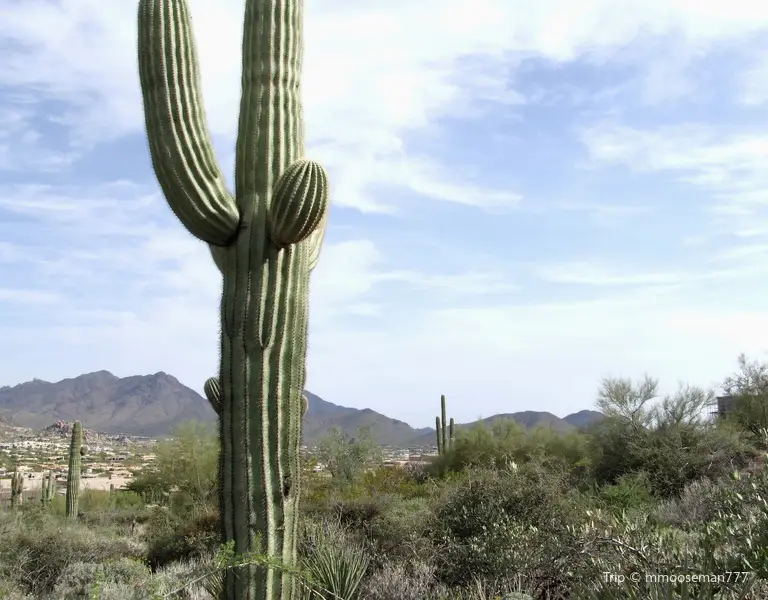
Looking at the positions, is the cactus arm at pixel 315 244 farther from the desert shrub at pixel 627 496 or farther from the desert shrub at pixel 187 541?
the desert shrub at pixel 627 496

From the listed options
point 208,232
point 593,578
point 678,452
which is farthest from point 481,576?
point 678,452

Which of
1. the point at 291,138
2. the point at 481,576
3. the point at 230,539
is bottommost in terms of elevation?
the point at 481,576

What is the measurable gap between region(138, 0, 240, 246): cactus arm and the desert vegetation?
2362 mm

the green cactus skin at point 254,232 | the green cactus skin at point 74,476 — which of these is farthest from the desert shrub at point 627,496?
the green cactus skin at point 74,476

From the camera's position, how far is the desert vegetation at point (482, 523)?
5.04 metres

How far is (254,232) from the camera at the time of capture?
5402 millimetres

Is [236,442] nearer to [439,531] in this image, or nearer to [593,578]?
[593,578]

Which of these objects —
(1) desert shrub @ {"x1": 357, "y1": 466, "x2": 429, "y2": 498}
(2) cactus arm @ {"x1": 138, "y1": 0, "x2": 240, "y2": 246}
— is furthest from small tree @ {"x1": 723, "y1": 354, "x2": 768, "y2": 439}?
(2) cactus arm @ {"x1": 138, "y1": 0, "x2": 240, "y2": 246}

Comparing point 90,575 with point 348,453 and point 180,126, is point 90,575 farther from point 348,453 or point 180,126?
point 348,453

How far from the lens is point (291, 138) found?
581cm

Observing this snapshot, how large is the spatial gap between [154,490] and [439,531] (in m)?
15.6

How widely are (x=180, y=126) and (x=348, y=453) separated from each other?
1870 centimetres

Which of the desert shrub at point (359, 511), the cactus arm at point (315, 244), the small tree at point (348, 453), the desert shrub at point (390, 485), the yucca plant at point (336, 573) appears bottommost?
the yucca plant at point (336, 573)

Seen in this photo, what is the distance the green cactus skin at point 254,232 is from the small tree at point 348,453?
15730 millimetres
